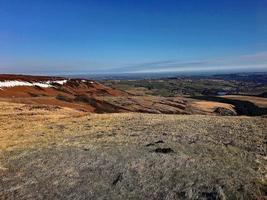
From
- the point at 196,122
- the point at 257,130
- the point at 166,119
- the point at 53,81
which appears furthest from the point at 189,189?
the point at 53,81

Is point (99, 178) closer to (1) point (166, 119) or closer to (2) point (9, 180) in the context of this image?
(2) point (9, 180)

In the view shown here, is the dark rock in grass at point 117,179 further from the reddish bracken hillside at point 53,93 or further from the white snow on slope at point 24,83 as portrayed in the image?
the white snow on slope at point 24,83

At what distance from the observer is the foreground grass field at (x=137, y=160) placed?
15.4m

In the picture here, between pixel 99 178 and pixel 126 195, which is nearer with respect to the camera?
pixel 126 195

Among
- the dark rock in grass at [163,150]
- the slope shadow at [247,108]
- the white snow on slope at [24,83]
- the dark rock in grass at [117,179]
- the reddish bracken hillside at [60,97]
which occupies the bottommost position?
the slope shadow at [247,108]

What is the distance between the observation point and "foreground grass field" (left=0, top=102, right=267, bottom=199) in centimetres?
1538

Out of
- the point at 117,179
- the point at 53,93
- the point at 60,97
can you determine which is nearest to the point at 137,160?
the point at 117,179

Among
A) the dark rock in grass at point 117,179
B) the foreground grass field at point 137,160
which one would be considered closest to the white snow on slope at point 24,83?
the foreground grass field at point 137,160

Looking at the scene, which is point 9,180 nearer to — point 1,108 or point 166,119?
point 166,119

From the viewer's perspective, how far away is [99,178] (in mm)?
16875

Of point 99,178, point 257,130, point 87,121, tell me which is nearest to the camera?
point 99,178

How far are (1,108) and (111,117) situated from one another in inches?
527

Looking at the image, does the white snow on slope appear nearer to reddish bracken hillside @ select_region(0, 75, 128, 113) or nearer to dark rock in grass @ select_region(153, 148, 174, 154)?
reddish bracken hillside @ select_region(0, 75, 128, 113)

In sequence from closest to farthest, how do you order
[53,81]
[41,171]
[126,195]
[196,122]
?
1. [126,195]
2. [41,171]
3. [196,122]
4. [53,81]
